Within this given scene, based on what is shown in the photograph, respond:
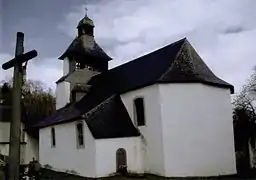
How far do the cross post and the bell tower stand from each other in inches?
699

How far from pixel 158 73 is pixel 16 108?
11656mm

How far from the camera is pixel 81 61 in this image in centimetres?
2517

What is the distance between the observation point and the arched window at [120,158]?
1597cm

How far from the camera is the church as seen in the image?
1552 cm

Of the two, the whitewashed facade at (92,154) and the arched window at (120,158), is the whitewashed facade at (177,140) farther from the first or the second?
the arched window at (120,158)

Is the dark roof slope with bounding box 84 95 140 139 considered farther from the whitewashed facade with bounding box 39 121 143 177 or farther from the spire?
the spire

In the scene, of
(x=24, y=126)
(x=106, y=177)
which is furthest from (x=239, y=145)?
(x=24, y=126)

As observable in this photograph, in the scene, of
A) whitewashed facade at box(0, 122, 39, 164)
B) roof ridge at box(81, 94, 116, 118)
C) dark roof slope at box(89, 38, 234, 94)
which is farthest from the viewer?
whitewashed facade at box(0, 122, 39, 164)

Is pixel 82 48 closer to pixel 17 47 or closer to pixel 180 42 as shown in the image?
pixel 180 42

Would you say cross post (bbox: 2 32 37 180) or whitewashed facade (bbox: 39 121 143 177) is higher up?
cross post (bbox: 2 32 37 180)

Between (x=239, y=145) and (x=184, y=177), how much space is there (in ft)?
23.0

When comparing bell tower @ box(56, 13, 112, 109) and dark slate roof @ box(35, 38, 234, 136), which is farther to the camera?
bell tower @ box(56, 13, 112, 109)

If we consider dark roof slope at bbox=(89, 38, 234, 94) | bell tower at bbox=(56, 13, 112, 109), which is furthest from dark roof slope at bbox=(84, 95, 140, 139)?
bell tower at bbox=(56, 13, 112, 109)

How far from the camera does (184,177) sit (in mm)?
15109
